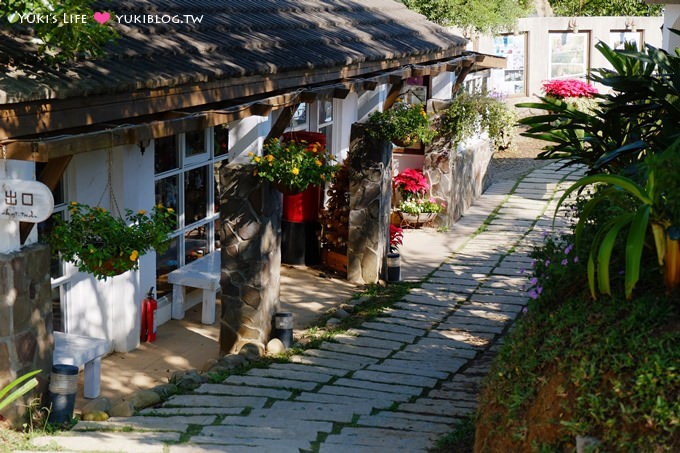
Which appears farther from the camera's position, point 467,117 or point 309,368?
point 467,117

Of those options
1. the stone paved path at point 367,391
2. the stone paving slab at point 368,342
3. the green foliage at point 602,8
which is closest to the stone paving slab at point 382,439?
the stone paved path at point 367,391

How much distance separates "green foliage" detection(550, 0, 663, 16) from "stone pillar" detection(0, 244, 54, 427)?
26172 millimetres

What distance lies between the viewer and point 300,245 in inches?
489

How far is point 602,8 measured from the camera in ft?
100

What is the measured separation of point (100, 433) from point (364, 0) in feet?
34.7

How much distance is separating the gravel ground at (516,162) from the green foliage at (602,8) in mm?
9848

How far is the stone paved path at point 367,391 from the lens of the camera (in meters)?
5.84

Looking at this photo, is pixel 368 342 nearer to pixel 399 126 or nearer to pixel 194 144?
pixel 194 144

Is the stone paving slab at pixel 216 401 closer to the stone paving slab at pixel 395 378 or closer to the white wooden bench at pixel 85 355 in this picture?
the white wooden bench at pixel 85 355

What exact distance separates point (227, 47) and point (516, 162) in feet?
39.9

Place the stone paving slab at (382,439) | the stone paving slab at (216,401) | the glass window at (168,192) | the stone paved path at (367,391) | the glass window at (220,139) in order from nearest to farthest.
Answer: the stone paving slab at (382,439), the stone paved path at (367,391), the stone paving slab at (216,401), the glass window at (168,192), the glass window at (220,139)

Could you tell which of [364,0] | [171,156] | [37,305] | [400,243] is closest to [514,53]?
[364,0]

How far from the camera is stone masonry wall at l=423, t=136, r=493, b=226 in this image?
14.5 metres

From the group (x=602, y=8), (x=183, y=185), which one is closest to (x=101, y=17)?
(x=183, y=185)
